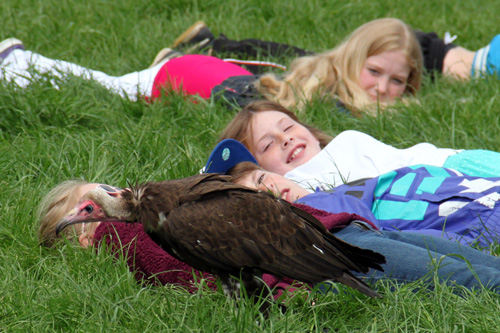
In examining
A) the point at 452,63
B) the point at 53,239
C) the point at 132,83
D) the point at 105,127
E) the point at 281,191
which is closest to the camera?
the point at 53,239

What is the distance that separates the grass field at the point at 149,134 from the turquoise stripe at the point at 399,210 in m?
0.84

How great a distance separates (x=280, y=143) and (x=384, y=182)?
95 cm

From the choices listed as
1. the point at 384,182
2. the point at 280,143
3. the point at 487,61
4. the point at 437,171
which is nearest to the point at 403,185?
the point at 384,182

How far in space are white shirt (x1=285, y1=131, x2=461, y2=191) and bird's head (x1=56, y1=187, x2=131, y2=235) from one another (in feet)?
5.82

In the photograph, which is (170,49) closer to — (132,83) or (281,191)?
(132,83)

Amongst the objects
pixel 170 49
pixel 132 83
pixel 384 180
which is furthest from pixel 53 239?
pixel 170 49

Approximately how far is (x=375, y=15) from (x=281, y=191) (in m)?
4.98

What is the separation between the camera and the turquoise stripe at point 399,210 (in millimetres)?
3734

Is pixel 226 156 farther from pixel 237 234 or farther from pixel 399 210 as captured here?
pixel 237 234

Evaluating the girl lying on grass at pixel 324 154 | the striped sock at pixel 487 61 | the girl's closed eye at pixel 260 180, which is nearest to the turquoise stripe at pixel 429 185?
the girl lying on grass at pixel 324 154

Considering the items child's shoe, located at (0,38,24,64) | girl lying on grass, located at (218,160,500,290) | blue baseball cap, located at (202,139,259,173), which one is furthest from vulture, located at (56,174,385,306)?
child's shoe, located at (0,38,24,64)

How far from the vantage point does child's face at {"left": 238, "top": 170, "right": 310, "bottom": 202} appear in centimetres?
389

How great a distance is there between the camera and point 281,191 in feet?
12.8

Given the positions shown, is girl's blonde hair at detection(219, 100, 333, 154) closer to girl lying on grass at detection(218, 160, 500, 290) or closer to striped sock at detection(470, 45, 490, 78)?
girl lying on grass at detection(218, 160, 500, 290)
